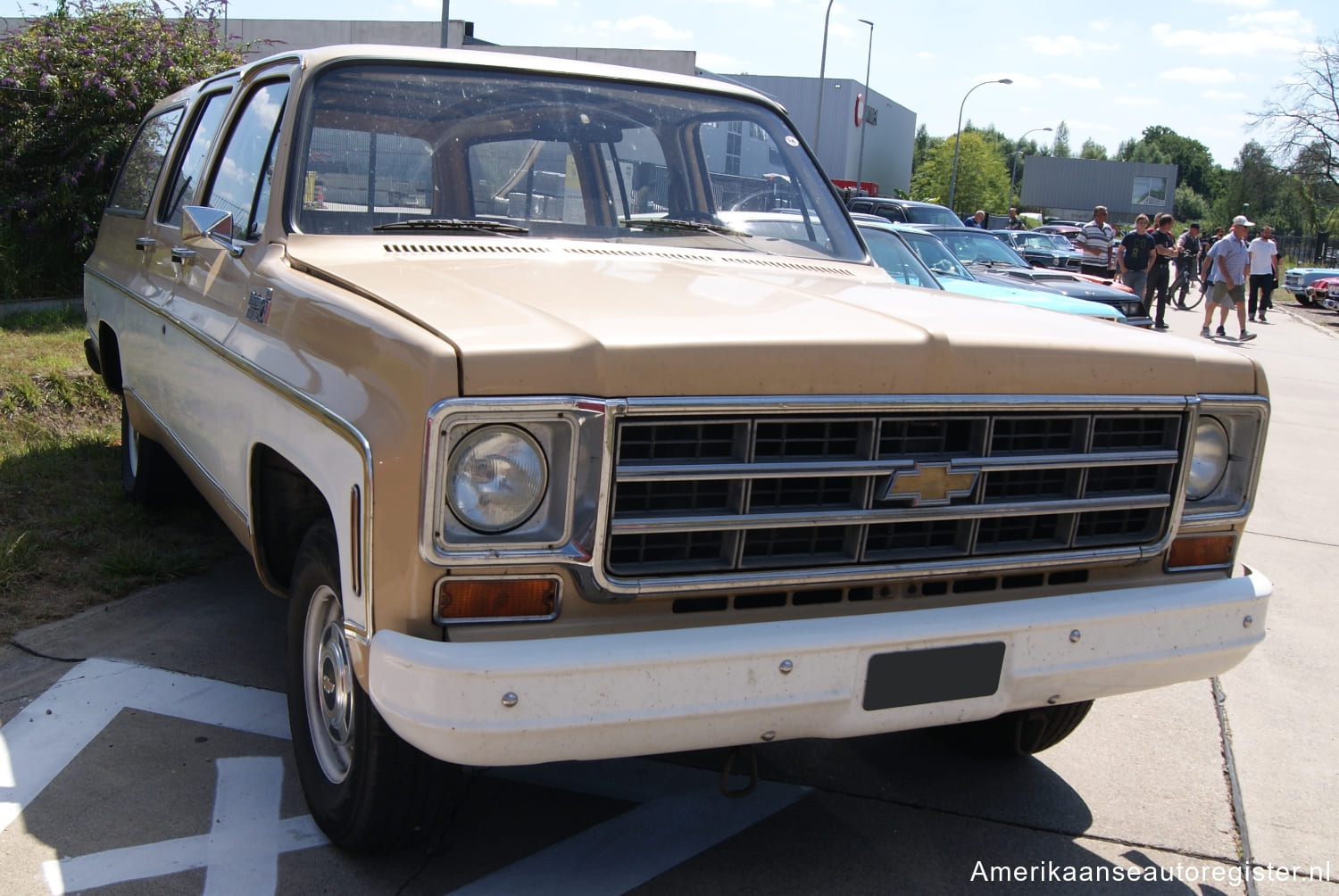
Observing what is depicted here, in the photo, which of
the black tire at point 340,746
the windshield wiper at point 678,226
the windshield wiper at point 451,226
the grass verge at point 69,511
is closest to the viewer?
the black tire at point 340,746

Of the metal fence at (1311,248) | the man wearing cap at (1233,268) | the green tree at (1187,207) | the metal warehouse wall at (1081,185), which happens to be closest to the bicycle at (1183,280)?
the man wearing cap at (1233,268)

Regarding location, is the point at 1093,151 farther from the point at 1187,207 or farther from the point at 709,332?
the point at 709,332

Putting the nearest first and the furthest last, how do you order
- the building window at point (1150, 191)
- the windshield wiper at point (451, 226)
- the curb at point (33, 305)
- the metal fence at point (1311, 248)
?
the windshield wiper at point (451, 226) → the curb at point (33, 305) → the metal fence at point (1311, 248) → the building window at point (1150, 191)

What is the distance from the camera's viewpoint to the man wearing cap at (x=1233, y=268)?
16844mm

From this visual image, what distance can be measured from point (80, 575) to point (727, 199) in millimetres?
2943

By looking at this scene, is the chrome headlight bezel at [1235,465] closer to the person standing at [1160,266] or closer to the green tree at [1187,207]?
the person standing at [1160,266]

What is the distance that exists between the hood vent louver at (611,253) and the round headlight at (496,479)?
1094 millimetres

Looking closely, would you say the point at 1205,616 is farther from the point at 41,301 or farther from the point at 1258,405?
the point at 41,301

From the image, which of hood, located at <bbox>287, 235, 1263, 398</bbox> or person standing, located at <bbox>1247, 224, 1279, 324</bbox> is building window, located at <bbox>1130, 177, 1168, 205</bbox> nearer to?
person standing, located at <bbox>1247, 224, 1279, 324</bbox>

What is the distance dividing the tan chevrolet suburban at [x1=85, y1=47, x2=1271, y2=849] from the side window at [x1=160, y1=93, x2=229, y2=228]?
0.77 meters

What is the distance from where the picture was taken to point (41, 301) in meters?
8.55

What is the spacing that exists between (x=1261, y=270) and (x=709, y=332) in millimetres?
21333

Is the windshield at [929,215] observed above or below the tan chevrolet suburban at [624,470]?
above

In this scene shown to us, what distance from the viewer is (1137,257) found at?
16.3 meters
